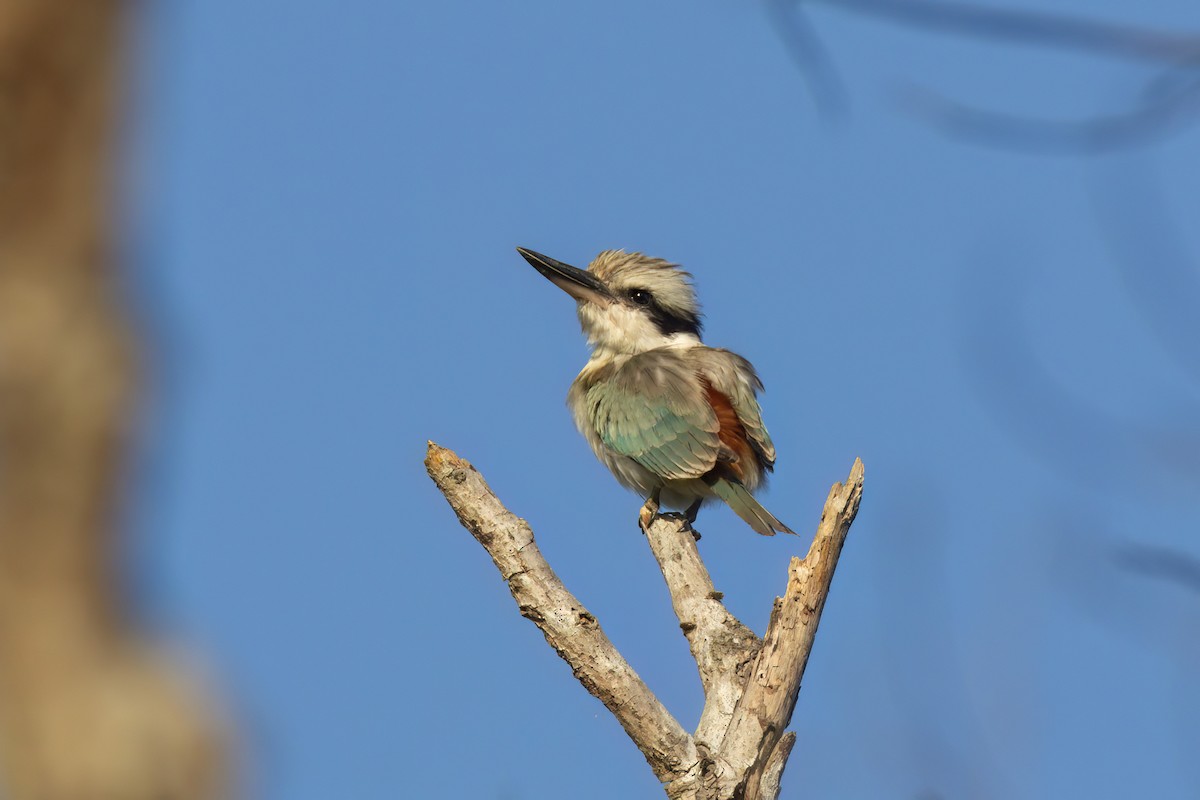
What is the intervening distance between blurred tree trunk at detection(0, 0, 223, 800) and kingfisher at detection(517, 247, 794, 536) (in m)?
5.31

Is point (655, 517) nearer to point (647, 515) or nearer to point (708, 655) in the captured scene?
point (647, 515)

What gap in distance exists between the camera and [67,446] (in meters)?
1.02

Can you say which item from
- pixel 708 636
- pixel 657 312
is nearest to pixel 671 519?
pixel 708 636

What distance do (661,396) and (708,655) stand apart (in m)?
2.51

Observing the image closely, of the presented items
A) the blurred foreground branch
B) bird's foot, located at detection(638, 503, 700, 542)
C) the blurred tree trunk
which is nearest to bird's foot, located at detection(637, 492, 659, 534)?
bird's foot, located at detection(638, 503, 700, 542)

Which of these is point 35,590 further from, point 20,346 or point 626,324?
point 626,324

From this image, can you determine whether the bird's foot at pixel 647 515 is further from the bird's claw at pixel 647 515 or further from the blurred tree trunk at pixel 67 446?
the blurred tree trunk at pixel 67 446

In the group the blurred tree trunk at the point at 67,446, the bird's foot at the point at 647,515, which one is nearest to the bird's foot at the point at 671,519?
the bird's foot at the point at 647,515

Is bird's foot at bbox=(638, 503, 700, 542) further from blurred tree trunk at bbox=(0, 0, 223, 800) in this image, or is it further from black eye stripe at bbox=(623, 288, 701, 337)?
blurred tree trunk at bbox=(0, 0, 223, 800)

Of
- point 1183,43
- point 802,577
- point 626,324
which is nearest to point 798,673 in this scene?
point 802,577

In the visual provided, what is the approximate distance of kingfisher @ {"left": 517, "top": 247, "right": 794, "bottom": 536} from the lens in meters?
6.80

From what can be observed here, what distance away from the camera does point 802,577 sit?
14.6ft

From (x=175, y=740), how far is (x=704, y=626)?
391cm

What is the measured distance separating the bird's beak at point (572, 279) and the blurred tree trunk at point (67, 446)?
7281 mm
